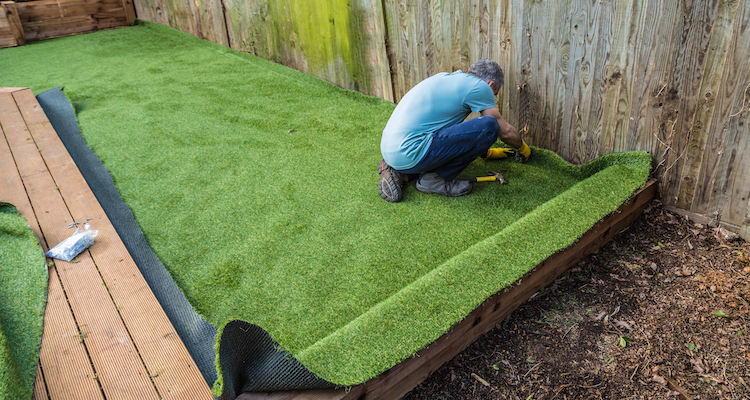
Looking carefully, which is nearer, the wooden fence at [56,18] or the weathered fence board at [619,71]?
the weathered fence board at [619,71]

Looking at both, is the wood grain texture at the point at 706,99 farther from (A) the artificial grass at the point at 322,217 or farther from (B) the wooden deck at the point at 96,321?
(B) the wooden deck at the point at 96,321

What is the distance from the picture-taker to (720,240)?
2.41m

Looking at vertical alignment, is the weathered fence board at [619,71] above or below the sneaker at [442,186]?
above

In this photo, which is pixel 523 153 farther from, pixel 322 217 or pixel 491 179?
pixel 322 217

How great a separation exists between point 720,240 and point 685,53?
0.94m

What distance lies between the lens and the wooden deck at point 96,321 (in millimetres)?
1637

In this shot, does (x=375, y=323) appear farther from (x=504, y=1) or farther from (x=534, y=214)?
(x=504, y=1)

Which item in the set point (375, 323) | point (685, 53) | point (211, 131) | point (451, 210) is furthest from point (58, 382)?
point (685, 53)

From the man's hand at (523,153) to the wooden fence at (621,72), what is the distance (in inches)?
5.0

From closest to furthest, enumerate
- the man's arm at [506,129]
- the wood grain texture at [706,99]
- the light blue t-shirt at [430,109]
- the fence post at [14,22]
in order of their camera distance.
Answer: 1. the wood grain texture at [706,99]
2. the light blue t-shirt at [430,109]
3. the man's arm at [506,129]
4. the fence post at [14,22]

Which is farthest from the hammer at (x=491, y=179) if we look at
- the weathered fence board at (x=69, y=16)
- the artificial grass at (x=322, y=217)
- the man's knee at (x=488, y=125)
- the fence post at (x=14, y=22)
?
the weathered fence board at (x=69, y=16)

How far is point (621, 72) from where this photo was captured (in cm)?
253

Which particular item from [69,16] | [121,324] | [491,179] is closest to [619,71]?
[491,179]

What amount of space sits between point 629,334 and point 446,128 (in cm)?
135
